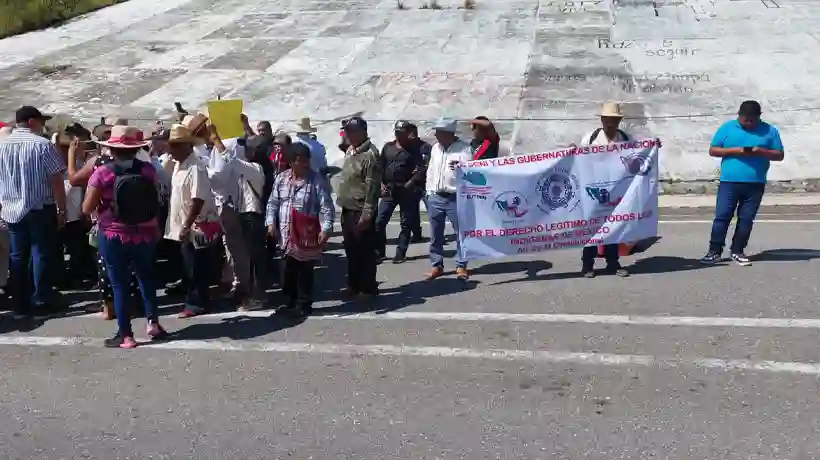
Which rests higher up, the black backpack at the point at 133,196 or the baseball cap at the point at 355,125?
the baseball cap at the point at 355,125

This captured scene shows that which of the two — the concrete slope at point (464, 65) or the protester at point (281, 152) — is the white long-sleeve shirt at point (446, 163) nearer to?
the protester at point (281, 152)

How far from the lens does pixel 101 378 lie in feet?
20.2

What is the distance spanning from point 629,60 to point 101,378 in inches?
706

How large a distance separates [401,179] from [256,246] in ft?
7.57

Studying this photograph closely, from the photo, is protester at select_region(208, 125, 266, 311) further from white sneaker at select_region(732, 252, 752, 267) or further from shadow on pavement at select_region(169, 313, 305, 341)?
white sneaker at select_region(732, 252, 752, 267)

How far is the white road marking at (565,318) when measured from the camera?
22.5 feet

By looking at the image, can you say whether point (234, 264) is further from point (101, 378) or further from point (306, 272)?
point (101, 378)

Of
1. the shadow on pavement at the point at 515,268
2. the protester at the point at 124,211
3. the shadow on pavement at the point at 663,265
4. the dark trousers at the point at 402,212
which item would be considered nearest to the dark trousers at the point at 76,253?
the protester at the point at 124,211

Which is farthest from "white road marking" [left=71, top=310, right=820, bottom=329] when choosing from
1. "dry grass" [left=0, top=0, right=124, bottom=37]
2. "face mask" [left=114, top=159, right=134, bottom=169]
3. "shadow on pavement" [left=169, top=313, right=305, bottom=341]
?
"dry grass" [left=0, top=0, right=124, bottom=37]

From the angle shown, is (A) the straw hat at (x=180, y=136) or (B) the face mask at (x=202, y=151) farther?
(B) the face mask at (x=202, y=151)

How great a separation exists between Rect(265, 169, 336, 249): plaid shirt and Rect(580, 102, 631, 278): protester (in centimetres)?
266

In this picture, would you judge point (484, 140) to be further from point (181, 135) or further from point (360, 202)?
point (181, 135)

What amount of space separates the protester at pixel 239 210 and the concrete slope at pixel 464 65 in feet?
30.7

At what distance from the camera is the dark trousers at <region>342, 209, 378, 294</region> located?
26.0 feet
